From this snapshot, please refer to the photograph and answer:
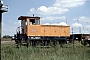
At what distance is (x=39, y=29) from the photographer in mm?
21969

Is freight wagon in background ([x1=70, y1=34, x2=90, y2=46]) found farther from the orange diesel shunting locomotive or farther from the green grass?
the green grass

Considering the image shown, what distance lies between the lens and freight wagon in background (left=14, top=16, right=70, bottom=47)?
2148 cm

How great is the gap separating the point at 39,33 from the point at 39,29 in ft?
1.46

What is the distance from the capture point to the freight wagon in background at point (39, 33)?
21.5m

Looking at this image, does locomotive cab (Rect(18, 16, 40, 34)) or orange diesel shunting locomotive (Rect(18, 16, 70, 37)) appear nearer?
orange diesel shunting locomotive (Rect(18, 16, 70, 37))

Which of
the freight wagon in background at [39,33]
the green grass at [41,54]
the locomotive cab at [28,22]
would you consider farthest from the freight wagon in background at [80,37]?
the green grass at [41,54]

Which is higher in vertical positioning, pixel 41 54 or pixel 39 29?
pixel 39 29

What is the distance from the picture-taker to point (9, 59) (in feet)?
31.8

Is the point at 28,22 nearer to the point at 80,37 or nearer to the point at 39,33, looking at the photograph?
the point at 39,33

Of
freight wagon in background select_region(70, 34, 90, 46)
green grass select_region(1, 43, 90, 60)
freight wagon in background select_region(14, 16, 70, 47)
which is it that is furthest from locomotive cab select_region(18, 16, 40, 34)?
green grass select_region(1, 43, 90, 60)

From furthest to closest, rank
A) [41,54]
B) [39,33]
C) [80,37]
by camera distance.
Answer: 1. [80,37]
2. [39,33]
3. [41,54]

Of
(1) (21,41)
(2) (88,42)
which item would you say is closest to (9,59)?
(1) (21,41)

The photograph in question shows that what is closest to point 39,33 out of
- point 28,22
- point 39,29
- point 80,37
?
point 39,29

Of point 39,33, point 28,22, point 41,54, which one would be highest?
point 28,22
